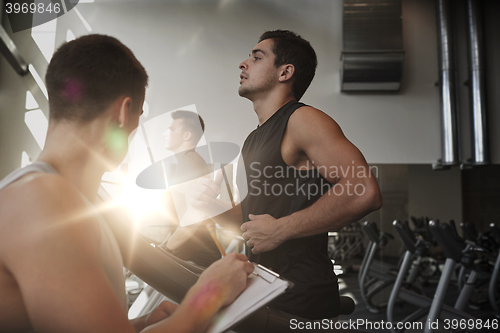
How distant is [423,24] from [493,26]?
2.93ft

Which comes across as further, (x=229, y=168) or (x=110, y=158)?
(x=229, y=168)

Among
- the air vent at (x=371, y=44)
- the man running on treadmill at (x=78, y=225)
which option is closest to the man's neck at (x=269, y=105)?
the man running on treadmill at (x=78, y=225)

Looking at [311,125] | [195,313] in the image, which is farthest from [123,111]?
[311,125]

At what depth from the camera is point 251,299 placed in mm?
571

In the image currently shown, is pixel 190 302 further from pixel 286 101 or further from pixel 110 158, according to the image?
pixel 286 101

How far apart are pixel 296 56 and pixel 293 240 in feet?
2.27

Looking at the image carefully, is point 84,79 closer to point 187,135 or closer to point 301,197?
point 301,197

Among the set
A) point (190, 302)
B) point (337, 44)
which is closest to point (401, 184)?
point (337, 44)

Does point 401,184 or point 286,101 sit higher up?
point 286,101

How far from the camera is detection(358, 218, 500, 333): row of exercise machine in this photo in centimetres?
288

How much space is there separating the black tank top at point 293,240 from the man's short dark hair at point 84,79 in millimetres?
596

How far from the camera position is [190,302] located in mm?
593

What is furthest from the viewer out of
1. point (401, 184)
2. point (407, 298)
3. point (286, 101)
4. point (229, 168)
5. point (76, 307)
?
point (401, 184)

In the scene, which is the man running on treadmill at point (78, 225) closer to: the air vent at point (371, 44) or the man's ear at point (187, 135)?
the man's ear at point (187, 135)
